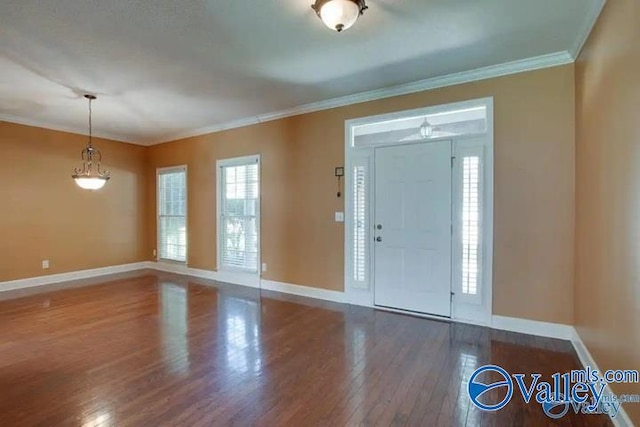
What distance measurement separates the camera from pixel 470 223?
3.74 m

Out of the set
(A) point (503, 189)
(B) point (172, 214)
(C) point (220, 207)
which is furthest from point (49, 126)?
(A) point (503, 189)

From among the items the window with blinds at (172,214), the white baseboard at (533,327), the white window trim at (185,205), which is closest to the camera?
the white baseboard at (533,327)

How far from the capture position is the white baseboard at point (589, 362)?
192 cm

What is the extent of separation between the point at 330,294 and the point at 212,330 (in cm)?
174

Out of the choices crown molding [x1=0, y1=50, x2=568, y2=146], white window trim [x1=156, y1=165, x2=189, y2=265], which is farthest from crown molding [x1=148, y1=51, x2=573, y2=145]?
white window trim [x1=156, y1=165, x2=189, y2=265]

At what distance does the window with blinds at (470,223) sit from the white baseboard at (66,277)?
6348mm

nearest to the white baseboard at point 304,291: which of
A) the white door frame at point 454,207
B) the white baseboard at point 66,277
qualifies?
the white door frame at point 454,207

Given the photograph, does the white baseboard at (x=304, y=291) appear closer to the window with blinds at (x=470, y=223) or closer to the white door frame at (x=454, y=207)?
the white door frame at (x=454, y=207)

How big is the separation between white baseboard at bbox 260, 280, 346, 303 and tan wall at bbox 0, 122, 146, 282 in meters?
3.49

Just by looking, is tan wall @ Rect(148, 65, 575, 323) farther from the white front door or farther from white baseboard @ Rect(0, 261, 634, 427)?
the white front door

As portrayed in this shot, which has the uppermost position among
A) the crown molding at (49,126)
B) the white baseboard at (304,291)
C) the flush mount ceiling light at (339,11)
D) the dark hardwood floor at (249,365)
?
the crown molding at (49,126)

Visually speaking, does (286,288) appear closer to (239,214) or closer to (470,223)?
(239,214)

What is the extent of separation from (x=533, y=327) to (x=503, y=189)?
143 centimetres

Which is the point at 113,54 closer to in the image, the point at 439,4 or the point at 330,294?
the point at 439,4
